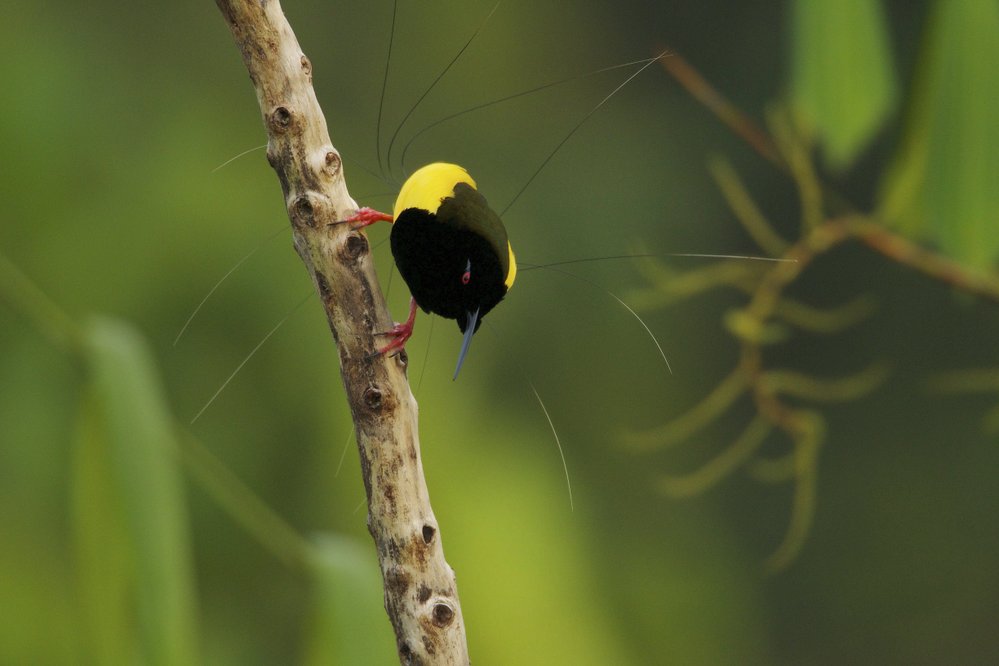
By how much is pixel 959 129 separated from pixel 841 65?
3.6 inches

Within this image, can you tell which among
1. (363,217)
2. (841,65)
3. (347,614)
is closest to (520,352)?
(841,65)

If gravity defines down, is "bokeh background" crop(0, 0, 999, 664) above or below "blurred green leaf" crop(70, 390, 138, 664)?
above

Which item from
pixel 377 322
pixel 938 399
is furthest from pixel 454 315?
pixel 938 399

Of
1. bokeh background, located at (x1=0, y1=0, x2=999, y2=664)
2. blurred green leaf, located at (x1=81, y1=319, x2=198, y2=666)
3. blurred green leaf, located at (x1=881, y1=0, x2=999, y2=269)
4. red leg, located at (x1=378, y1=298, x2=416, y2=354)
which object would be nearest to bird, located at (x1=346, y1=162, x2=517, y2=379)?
red leg, located at (x1=378, y1=298, x2=416, y2=354)

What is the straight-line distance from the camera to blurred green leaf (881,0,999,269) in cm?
68

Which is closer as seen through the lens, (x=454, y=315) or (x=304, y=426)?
(x=454, y=315)

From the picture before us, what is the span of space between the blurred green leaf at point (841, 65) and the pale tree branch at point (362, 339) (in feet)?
1.39

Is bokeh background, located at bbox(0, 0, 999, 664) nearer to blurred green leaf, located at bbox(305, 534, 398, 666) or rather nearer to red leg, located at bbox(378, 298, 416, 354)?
blurred green leaf, located at bbox(305, 534, 398, 666)

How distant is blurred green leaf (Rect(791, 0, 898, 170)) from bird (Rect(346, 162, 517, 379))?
41 centimetres

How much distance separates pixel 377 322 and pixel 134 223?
135 cm

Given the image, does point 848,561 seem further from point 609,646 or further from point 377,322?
point 377,322

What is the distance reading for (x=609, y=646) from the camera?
5.53 ft

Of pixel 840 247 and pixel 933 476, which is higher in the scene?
pixel 840 247

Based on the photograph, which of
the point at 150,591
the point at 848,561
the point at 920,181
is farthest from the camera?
the point at 848,561
